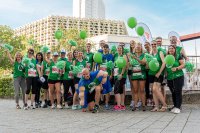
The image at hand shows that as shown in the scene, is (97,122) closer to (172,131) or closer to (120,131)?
(120,131)

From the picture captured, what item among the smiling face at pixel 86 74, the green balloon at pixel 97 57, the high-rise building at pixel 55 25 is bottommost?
the smiling face at pixel 86 74

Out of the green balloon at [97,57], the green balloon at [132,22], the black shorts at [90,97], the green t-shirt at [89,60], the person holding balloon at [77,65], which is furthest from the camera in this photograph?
the green balloon at [132,22]

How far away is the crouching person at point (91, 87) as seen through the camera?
27.6 feet

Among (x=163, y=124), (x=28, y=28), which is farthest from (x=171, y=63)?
(x=28, y=28)

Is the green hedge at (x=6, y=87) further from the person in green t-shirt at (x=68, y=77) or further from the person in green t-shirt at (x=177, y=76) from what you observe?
the person in green t-shirt at (x=177, y=76)

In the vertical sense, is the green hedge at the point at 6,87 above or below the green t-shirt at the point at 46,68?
below

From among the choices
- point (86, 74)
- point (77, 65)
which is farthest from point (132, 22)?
point (86, 74)

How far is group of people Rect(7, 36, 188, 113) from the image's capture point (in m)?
8.54

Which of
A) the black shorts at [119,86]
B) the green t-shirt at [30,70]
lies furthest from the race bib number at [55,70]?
the black shorts at [119,86]

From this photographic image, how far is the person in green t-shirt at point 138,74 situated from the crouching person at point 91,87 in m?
0.93

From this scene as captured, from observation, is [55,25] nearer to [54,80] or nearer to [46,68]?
[46,68]

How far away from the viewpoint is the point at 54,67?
32.6 ft

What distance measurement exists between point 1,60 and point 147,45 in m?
39.7

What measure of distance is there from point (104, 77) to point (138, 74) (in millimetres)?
1098
